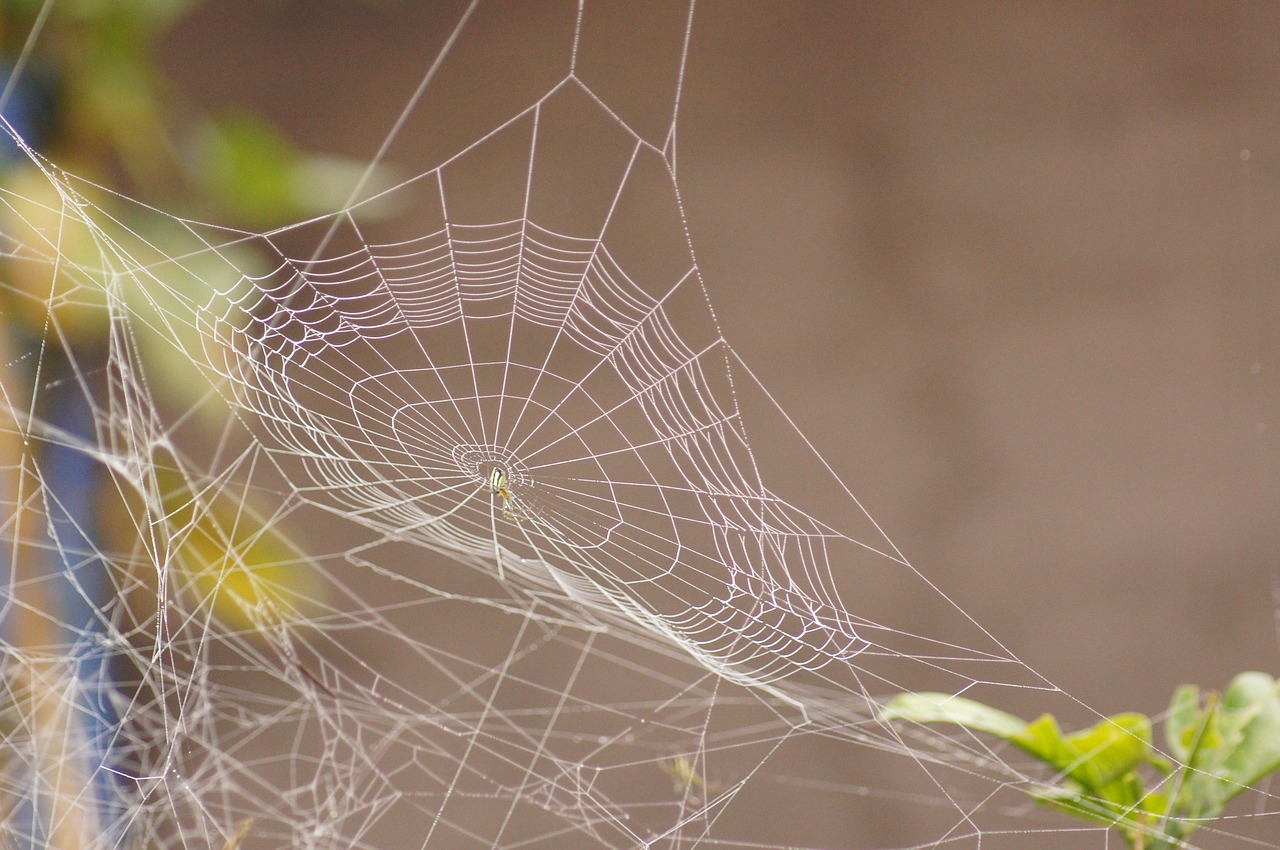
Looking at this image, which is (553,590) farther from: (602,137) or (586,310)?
(602,137)

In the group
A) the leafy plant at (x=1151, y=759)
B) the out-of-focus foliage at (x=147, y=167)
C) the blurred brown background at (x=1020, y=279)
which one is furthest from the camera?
the blurred brown background at (x=1020, y=279)

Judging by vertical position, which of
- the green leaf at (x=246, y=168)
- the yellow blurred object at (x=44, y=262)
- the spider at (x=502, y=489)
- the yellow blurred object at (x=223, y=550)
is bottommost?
the yellow blurred object at (x=223, y=550)

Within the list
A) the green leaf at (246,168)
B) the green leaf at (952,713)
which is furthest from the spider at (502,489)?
the green leaf at (246,168)

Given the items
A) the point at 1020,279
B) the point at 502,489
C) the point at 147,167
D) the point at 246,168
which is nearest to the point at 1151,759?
the point at 502,489

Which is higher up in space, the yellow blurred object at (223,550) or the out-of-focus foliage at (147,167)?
the out-of-focus foliage at (147,167)

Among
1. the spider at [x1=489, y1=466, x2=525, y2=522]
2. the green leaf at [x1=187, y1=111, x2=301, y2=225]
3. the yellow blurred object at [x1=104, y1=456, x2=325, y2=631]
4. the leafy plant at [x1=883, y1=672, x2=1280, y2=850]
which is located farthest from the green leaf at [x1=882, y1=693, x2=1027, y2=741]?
the green leaf at [x1=187, y1=111, x2=301, y2=225]

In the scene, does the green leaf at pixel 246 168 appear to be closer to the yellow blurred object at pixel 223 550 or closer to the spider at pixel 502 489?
the yellow blurred object at pixel 223 550
